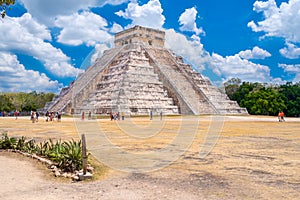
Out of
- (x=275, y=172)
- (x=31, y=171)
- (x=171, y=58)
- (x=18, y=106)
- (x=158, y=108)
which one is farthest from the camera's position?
(x=18, y=106)

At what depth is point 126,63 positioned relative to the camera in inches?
1533

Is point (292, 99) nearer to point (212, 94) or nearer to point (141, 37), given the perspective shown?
point (212, 94)

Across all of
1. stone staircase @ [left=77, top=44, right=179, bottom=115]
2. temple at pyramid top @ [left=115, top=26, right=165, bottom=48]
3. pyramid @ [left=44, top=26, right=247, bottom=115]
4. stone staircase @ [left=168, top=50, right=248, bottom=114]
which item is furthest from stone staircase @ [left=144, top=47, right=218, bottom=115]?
temple at pyramid top @ [left=115, top=26, right=165, bottom=48]

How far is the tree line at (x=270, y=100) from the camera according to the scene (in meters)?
47.5

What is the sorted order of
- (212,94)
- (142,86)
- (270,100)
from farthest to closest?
(270,100) → (212,94) → (142,86)

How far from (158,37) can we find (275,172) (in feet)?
139

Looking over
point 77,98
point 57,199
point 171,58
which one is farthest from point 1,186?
point 171,58

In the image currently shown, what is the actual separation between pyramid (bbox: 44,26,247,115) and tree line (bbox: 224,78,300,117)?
6709 mm

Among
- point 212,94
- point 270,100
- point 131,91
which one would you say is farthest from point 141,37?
point 270,100

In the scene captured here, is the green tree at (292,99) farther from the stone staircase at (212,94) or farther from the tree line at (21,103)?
the tree line at (21,103)

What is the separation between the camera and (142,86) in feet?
119

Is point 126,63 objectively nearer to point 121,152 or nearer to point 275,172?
→ point 121,152

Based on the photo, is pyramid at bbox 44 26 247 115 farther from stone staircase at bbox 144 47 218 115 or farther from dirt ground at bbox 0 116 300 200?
dirt ground at bbox 0 116 300 200

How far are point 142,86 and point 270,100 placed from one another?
2253 cm
